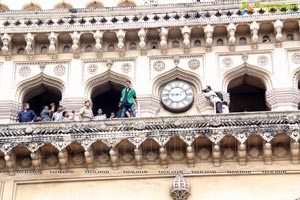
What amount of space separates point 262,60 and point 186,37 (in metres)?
2.11

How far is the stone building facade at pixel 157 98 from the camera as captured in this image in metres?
19.5

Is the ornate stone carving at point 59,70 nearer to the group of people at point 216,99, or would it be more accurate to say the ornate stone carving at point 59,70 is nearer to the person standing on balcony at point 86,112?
the person standing on balcony at point 86,112

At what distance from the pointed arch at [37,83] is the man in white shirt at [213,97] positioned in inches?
154

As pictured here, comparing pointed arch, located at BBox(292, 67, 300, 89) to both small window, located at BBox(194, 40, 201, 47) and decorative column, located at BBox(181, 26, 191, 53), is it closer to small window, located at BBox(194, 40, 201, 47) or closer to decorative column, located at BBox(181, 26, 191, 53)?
small window, located at BBox(194, 40, 201, 47)

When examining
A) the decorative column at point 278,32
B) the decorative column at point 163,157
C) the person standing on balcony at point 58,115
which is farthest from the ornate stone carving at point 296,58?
the person standing on balcony at point 58,115

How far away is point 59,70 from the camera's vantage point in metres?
22.3

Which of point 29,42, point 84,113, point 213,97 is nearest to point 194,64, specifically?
point 213,97

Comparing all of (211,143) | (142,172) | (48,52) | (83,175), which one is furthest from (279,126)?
(48,52)

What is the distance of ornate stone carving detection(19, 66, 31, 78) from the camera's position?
880 inches

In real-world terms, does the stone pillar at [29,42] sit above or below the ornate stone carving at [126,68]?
above

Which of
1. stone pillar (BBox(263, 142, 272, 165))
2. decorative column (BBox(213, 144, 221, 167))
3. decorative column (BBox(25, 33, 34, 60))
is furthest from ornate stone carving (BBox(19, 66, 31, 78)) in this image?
stone pillar (BBox(263, 142, 272, 165))

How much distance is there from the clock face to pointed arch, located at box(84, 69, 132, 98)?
3.50 feet

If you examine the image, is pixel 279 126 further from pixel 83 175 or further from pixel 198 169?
pixel 83 175

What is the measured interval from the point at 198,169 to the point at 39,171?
149 inches
